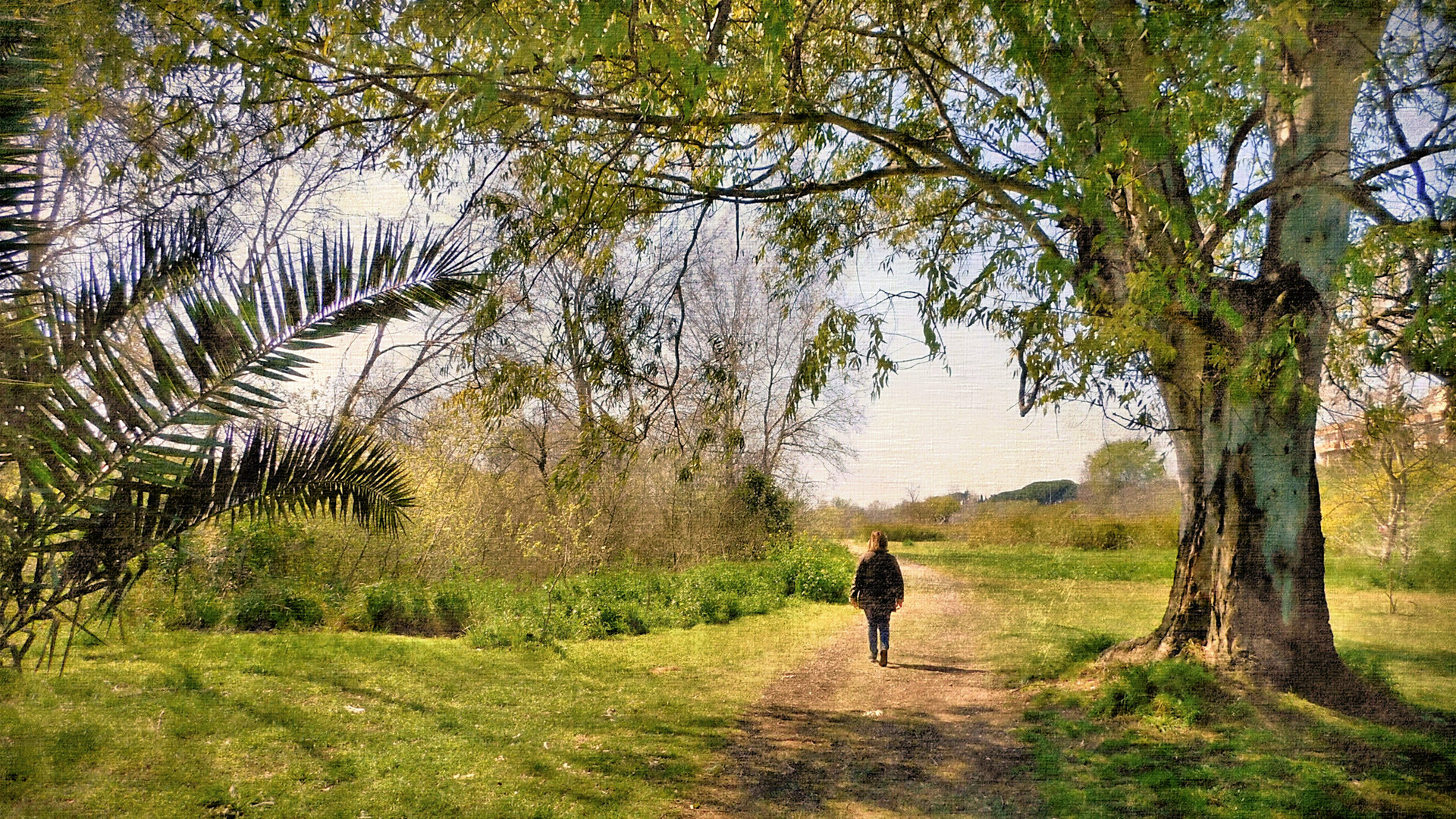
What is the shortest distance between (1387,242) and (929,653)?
5.22ft

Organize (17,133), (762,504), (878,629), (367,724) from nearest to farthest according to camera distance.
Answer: (17,133), (367,724), (878,629), (762,504)

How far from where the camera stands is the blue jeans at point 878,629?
2.46 metres

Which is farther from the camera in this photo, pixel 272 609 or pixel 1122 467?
pixel 1122 467

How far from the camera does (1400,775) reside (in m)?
1.76

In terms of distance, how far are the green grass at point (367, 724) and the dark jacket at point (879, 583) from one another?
9cm

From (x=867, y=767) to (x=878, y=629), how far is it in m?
0.48

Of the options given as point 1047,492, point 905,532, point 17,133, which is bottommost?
point 905,532

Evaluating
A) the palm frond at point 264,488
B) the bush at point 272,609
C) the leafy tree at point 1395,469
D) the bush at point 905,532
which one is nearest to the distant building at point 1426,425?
the leafy tree at point 1395,469

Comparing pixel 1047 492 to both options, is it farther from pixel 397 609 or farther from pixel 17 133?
pixel 17 133

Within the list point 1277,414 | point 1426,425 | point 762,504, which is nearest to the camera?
point 1426,425

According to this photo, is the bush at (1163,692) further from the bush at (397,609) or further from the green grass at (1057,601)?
the bush at (397,609)

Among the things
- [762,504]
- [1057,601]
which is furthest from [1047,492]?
[762,504]

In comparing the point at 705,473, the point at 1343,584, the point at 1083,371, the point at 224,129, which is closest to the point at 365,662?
the point at 705,473

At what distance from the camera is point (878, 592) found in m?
2.49
